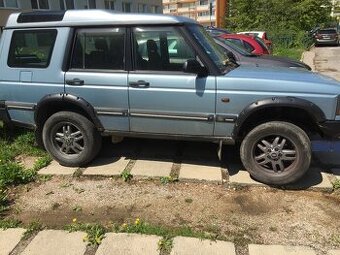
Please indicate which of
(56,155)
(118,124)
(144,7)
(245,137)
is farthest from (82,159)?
(144,7)

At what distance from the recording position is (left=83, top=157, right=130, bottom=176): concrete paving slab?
4985 millimetres

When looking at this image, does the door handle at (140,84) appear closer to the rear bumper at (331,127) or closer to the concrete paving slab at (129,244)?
the concrete paving slab at (129,244)

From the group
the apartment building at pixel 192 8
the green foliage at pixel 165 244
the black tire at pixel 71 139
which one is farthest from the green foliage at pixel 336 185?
the apartment building at pixel 192 8

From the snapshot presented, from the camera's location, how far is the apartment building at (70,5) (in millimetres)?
24898

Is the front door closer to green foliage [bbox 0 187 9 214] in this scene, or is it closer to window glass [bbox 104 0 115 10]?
green foliage [bbox 0 187 9 214]

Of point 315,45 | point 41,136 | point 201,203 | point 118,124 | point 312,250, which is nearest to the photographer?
point 312,250

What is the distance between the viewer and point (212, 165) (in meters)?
5.11

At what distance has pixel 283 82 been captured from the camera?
14.1 feet

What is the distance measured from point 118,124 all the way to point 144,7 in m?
41.2

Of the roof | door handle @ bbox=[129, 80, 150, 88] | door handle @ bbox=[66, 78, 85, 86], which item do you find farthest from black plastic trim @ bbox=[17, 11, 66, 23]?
door handle @ bbox=[129, 80, 150, 88]

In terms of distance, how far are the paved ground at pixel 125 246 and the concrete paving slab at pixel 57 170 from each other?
4.70ft

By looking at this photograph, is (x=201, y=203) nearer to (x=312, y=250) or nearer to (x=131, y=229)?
(x=131, y=229)

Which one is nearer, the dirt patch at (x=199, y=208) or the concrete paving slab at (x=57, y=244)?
the concrete paving slab at (x=57, y=244)

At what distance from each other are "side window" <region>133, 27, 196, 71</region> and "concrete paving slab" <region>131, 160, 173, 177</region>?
4.18 ft
